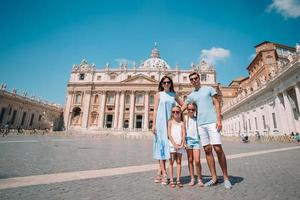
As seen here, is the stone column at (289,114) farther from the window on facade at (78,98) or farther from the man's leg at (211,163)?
the window on facade at (78,98)

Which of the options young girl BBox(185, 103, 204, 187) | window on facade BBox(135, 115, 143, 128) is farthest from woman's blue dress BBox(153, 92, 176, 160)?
window on facade BBox(135, 115, 143, 128)

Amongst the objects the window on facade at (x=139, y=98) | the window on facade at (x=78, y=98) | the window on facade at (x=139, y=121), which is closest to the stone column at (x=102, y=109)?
the window on facade at (x=78, y=98)

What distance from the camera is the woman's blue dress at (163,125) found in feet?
11.6

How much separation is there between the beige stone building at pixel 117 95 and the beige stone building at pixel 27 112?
4.15 m

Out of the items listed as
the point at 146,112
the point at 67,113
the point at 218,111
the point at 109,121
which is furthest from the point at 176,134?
the point at 67,113

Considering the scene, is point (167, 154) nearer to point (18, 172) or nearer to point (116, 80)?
point (18, 172)

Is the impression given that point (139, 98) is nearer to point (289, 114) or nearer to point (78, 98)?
point (78, 98)

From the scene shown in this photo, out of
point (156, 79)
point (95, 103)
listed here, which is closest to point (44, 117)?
point (95, 103)

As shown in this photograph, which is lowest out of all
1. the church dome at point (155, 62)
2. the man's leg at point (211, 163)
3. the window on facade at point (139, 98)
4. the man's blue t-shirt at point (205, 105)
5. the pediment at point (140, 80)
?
the man's leg at point (211, 163)

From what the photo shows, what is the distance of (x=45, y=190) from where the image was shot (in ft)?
9.25

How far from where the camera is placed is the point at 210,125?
11.7ft

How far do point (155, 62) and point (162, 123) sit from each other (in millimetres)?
73678

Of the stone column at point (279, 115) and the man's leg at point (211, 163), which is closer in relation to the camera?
the man's leg at point (211, 163)

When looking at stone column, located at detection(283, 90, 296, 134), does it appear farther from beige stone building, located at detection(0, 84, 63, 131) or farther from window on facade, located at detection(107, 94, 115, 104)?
beige stone building, located at detection(0, 84, 63, 131)
